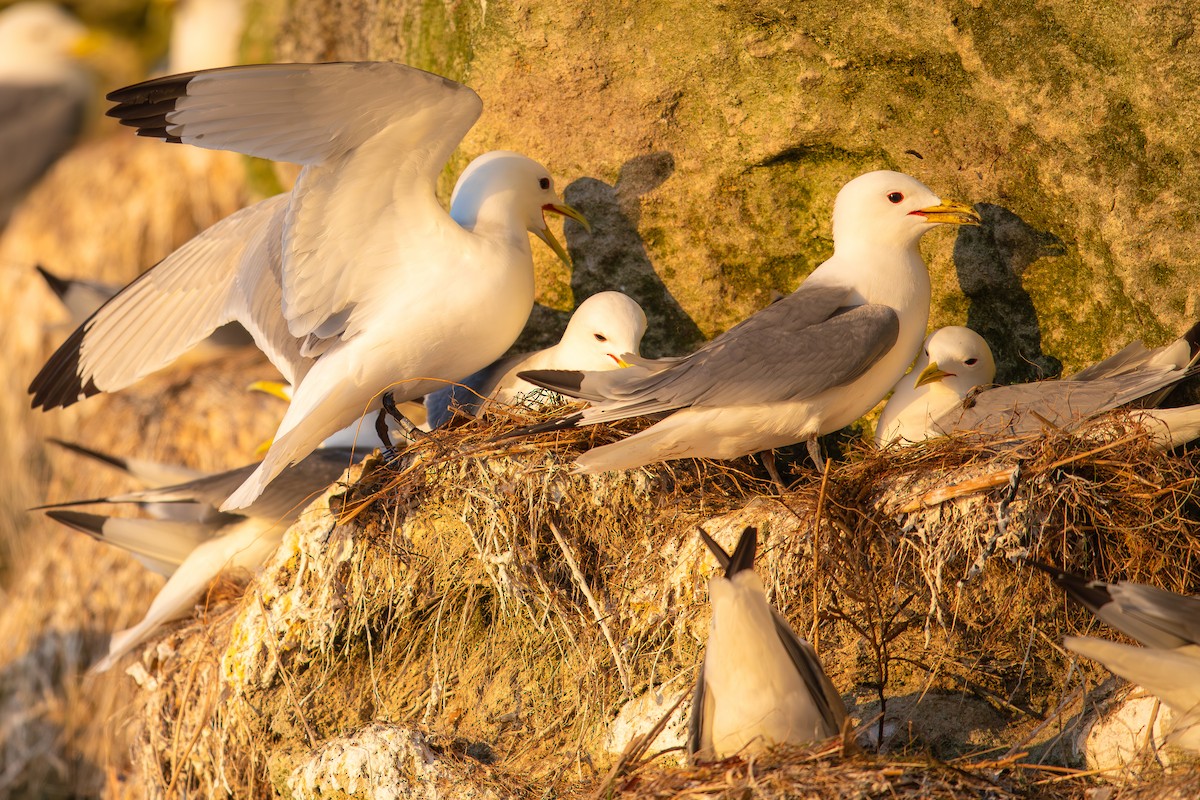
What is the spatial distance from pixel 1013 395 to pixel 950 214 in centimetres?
52

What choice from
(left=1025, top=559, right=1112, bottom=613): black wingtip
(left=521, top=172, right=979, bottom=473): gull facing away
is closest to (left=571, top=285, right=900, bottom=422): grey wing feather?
(left=521, top=172, right=979, bottom=473): gull facing away

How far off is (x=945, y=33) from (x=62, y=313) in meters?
5.08

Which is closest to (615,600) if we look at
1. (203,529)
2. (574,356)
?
(574,356)

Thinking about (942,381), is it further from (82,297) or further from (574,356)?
(82,297)

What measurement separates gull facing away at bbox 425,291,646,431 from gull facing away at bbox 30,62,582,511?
115mm

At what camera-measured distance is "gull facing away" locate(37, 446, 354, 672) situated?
4.39m

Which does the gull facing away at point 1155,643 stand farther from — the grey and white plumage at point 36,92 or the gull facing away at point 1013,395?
the grey and white plumage at point 36,92

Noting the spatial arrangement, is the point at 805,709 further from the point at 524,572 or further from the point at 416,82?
the point at 416,82

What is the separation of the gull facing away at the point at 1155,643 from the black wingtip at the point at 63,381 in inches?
124

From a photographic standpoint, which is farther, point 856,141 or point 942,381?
point 856,141

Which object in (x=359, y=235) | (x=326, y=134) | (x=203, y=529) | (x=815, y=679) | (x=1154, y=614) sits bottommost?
(x=203, y=529)

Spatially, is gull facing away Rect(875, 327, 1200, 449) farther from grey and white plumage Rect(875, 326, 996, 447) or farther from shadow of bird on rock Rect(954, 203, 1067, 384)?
shadow of bird on rock Rect(954, 203, 1067, 384)

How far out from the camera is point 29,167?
8.06m

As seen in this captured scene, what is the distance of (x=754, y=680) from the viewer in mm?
2898
